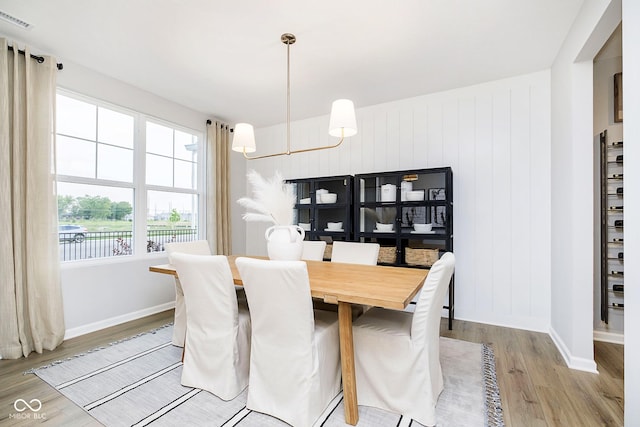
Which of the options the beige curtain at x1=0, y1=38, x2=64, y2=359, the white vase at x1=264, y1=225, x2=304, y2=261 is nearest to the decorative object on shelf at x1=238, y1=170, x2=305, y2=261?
the white vase at x1=264, y1=225, x2=304, y2=261

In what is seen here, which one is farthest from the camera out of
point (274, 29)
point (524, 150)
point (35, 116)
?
point (524, 150)

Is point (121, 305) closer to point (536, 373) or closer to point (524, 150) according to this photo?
point (536, 373)

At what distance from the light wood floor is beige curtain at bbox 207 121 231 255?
5.12 feet

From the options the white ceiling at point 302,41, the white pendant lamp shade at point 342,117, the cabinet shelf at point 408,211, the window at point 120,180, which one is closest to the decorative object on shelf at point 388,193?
the cabinet shelf at point 408,211

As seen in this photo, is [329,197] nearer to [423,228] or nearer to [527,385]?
[423,228]

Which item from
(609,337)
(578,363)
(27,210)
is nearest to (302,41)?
(27,210)

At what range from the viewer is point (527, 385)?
2061 millimetres

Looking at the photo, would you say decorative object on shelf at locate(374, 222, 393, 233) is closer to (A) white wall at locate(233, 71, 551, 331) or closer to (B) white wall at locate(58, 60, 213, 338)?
(A) white wall at locate(233, 71, 551, 331)

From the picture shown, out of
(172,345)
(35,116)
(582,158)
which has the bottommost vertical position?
(172,345)

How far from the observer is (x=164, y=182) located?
3830mm

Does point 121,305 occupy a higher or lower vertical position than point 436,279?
lower

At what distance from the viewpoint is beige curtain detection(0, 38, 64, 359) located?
95.7 inches

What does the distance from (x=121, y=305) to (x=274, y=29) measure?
305 centimetres

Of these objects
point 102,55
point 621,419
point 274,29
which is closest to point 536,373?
point 621,419
